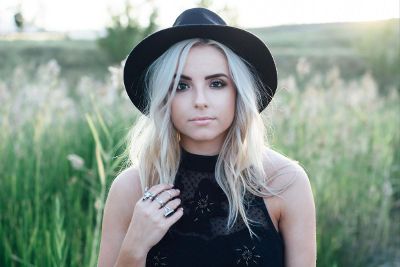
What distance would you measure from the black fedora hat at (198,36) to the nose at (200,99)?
0.18 meters

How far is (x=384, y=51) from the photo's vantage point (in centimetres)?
1928

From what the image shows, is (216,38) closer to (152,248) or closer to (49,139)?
(152,248)

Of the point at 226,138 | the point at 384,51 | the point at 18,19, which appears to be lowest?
the point at 226,138

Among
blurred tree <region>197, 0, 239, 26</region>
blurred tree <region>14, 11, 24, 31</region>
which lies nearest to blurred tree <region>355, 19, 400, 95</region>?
blurred tree <region>197, 0, 239, 26</region>

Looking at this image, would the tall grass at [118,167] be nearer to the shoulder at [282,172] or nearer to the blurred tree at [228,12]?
the shoulder at [282,172]

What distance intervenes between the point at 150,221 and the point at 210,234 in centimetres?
21

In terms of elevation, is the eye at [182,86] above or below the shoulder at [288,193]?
above

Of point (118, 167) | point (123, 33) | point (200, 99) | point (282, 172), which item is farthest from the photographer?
point (123, 33)

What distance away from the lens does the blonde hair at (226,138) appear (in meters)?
1.96

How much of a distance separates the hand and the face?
0.26m

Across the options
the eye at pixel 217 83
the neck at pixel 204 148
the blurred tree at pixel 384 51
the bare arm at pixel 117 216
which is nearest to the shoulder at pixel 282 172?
the neck at pixel 204 148

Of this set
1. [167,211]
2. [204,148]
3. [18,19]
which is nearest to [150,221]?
[167,211]

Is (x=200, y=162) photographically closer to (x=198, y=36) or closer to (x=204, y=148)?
(x=204, y=148)

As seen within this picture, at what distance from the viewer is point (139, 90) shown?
7.24ft
